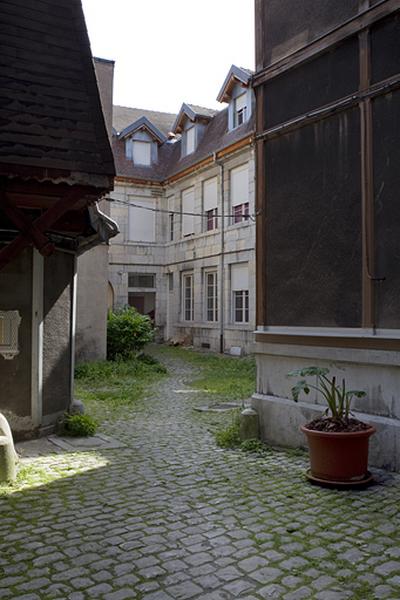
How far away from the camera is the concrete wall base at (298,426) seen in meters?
5.34

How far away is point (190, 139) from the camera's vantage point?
22953 mm

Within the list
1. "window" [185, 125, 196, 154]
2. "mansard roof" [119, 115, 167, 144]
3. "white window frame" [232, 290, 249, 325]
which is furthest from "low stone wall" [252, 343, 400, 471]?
"mansard roof" [119, 115, 167, 144]

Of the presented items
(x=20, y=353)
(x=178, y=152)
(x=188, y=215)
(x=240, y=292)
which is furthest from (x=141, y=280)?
(x=20, y=353)

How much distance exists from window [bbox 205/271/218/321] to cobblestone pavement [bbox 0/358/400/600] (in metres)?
14.2

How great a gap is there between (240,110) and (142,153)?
600 centimetres

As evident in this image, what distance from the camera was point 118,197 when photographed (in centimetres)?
2255

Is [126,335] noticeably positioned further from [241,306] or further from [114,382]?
[241,306]

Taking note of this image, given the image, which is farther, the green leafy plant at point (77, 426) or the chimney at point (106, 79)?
the chimney at point (106, 79)

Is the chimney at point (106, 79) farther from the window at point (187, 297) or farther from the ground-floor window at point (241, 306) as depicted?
the window at point (187, 297)

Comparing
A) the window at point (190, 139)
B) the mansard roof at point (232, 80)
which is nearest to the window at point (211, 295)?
the window at point (190, 139)

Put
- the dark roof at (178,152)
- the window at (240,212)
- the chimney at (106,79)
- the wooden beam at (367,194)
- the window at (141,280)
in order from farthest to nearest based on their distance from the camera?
the window at (141,280)
the dark roof at (178,152)
the window at (240,212)
the chimney at (106,79)
the wooden beam at (367,194)

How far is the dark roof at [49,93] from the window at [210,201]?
14.2m

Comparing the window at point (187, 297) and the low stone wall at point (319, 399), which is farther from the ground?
the window at point (187, 297)

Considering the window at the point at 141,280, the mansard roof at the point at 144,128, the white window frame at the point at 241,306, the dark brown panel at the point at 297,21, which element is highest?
the mansard roof at the point at 144,128
